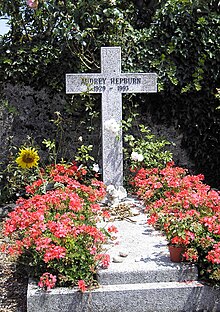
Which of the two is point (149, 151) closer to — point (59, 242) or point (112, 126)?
point (112, 126)

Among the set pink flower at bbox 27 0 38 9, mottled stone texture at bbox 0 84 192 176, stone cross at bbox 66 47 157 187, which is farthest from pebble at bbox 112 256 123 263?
pink flower at bbox 27 0 38 9

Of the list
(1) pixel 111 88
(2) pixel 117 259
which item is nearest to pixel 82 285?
(2) pixel 117 259

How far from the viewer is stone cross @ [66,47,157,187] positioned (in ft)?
17.6

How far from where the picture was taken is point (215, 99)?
5977 millimetres

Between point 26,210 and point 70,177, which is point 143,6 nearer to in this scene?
point 70,177

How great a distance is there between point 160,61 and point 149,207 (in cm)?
214

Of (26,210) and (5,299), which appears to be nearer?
(5,299)

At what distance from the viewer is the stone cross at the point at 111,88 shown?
17.6ft

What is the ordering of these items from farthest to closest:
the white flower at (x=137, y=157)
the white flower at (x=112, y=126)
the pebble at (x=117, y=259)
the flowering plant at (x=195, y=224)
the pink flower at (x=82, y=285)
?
the white flower at (x=137, y=157), the white flower at (x=112, y=126), the pebble at (x=117, y=259), the flowering plant at (x=195, y=224), the pink flower at (x=82, y=285)

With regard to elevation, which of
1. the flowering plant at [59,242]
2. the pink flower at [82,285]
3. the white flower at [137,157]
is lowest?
the pink flower at [82,285]

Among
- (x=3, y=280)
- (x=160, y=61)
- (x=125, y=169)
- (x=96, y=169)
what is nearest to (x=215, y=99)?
(x=160, y=61)

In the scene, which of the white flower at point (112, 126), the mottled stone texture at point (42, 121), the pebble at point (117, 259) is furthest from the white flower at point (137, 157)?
the pebble at point (117, 259)

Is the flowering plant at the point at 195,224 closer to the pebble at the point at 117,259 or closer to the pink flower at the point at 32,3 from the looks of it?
the pebble at the point at 117,259

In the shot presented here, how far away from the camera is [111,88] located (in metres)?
5.40
